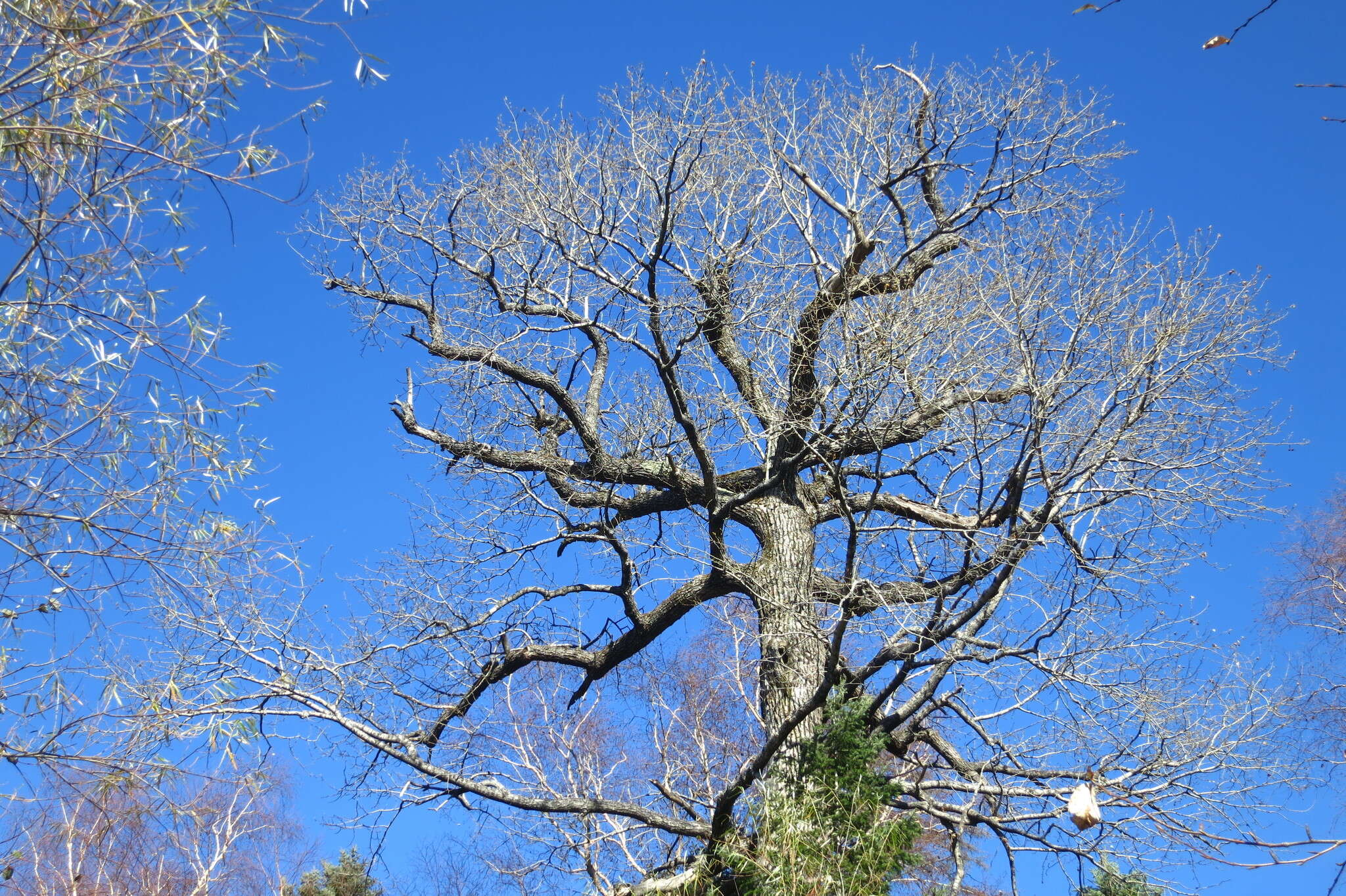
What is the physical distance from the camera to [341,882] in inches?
706

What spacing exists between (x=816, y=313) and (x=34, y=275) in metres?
6.06

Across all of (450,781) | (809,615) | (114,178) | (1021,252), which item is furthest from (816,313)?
(114,178)

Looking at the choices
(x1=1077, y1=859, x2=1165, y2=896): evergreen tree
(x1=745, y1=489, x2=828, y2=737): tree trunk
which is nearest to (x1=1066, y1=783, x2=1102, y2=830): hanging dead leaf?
(x1=745, y1=489, x2=828, y2=737): tree trunk

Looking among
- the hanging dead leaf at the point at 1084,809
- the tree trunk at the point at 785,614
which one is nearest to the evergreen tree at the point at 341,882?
the tree trunk at the point at 785,614

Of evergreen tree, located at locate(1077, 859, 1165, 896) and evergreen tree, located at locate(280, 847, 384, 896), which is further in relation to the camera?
evergreen tree, located at locate(280, 847, 384, 896)

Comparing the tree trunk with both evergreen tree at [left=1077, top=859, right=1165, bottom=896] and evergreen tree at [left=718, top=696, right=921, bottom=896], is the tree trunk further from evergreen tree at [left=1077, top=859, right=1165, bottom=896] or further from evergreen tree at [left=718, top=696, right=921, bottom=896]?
evergreen tree at [left=1077, top=859, right=1165, bottom=896]

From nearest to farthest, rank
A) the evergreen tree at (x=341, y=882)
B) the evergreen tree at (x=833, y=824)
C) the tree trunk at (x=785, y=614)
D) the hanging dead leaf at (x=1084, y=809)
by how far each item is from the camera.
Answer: the hanging dead leaf at (x=1084, y=809), the evergreen tree at (x=833, y=824), the tree trunk at (x=785, y=614), the evergreen tree at (x=341, y=882)

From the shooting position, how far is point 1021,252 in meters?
7.43

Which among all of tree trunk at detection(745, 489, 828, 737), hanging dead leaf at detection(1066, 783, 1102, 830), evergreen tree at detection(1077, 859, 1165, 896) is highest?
tree trunk at detection(745, 489, 828, 737)

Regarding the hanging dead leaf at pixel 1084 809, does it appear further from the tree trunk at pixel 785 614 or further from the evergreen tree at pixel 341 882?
the evergreen tree at pixel 341 882

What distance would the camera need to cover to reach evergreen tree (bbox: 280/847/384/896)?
696 inches

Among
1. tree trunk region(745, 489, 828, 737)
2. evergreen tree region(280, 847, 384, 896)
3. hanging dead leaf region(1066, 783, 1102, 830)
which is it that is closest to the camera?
hanging dead leaf region(1066, 783, 1102, 830)

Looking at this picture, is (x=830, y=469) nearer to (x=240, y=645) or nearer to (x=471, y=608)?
(x=471, y=608)

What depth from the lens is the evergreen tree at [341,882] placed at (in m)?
17.7
